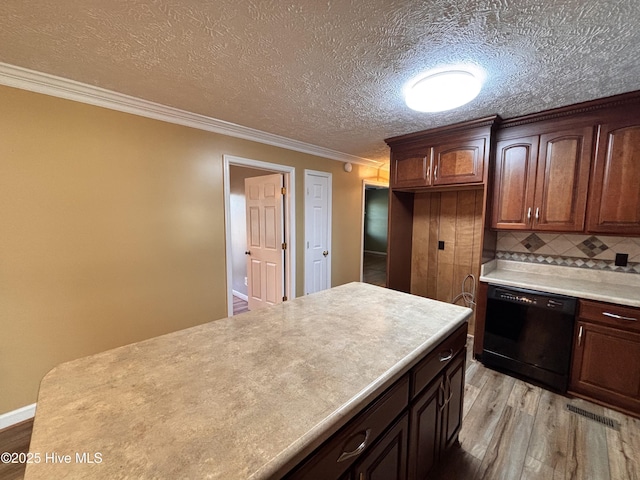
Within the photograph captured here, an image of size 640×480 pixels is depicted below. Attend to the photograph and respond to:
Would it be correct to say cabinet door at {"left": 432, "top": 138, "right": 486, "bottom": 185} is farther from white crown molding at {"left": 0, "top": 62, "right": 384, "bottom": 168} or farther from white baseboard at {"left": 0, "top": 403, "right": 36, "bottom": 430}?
white baseboard at {"left": 0, "top": 403, "right": 36, "bottom": 430}

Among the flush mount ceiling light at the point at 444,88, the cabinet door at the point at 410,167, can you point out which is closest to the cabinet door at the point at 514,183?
the cabinet door at the point at 410,167

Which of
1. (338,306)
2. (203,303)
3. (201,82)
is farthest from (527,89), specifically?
(203,303)

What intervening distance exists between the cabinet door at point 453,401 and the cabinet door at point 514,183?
1.60 metres

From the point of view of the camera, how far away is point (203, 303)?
2.66m

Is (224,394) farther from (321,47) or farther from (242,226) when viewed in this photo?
(242,226)

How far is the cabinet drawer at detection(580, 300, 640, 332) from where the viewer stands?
1833 millimetres

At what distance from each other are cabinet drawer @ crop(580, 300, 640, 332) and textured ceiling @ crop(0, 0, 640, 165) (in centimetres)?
154

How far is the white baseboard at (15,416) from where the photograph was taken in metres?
1.79

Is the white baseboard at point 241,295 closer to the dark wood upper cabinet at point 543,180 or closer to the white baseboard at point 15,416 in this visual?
the white baseboard at point 15,416

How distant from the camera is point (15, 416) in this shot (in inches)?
71.9

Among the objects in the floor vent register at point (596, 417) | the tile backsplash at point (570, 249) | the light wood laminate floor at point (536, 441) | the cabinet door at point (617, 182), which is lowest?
the light wood laminate floor at point (536, 441)

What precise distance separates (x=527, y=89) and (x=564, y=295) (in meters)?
1.60

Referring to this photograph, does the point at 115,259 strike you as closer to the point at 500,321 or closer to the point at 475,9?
the point at 475,9

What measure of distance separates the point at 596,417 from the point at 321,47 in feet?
10.3
